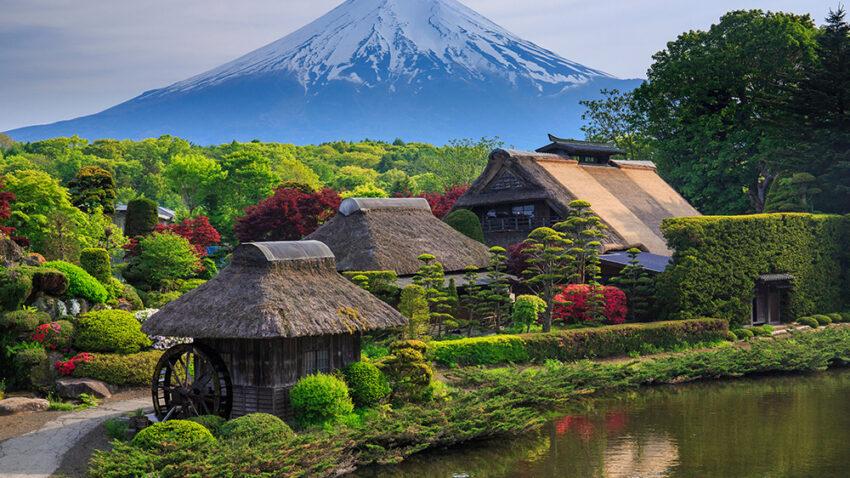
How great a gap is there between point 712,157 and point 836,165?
873 centimetres

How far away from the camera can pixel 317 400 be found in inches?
896

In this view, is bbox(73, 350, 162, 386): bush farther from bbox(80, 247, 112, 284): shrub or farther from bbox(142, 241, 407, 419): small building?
bbox(80, 247, 112, 284): shrub

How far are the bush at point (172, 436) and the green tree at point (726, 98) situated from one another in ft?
132

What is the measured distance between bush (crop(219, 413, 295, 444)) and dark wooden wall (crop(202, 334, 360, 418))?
215cm

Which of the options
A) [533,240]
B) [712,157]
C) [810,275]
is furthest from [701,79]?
[533,240]

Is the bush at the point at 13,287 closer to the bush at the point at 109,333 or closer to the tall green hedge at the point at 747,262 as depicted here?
the bush at the point at 109,333

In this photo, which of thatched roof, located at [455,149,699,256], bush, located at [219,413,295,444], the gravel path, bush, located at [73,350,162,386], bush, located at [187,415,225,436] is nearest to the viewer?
the gravel path

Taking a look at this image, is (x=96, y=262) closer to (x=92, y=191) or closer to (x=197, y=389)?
(x=197, y=389)

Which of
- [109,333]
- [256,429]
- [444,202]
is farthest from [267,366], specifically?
[444,202]

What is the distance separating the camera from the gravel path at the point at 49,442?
1972cm

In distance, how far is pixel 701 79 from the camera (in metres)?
55.2

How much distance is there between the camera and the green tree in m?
52.9

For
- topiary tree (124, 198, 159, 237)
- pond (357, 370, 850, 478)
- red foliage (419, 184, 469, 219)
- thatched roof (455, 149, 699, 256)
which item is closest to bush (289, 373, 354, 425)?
pond (357, 370, 850, 478)

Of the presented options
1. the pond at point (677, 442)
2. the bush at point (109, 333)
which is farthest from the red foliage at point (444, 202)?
the bush at point (109, 333)
